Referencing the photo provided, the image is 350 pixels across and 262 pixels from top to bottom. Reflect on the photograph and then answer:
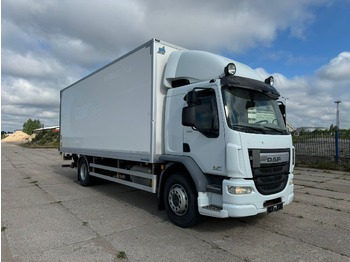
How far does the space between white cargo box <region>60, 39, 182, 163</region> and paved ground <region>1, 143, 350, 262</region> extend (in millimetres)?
1295

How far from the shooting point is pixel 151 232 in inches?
166

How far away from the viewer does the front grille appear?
386cm

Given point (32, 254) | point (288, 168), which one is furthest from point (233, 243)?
point (32, 254)

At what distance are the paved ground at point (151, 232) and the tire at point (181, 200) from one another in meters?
0.19

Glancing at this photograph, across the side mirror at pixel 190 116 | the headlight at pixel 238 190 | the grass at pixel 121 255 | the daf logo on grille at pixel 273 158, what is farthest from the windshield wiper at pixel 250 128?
the grass at pixel 121 255

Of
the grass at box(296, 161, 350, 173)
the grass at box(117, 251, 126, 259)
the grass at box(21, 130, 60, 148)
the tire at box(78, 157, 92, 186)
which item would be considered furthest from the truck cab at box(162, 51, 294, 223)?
the grass at box(21, 130, 60, 148)

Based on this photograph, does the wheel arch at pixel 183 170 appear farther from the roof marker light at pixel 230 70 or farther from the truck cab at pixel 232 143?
the roof marker light at pixel 230 70

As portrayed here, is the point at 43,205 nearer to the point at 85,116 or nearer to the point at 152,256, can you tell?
the point at 85,116

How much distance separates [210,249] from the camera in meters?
3.59

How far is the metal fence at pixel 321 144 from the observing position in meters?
11.7

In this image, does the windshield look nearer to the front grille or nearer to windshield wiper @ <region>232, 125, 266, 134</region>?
windshield wiper @ <region>232, 125, 266, 134</region>

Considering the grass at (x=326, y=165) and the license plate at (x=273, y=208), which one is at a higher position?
the license plate at (x=273, y=208)

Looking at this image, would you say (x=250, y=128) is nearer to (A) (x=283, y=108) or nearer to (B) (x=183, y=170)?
(B) (x=183, y=170)

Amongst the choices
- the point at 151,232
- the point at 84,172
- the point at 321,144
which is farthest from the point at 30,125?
the point at 151,232
